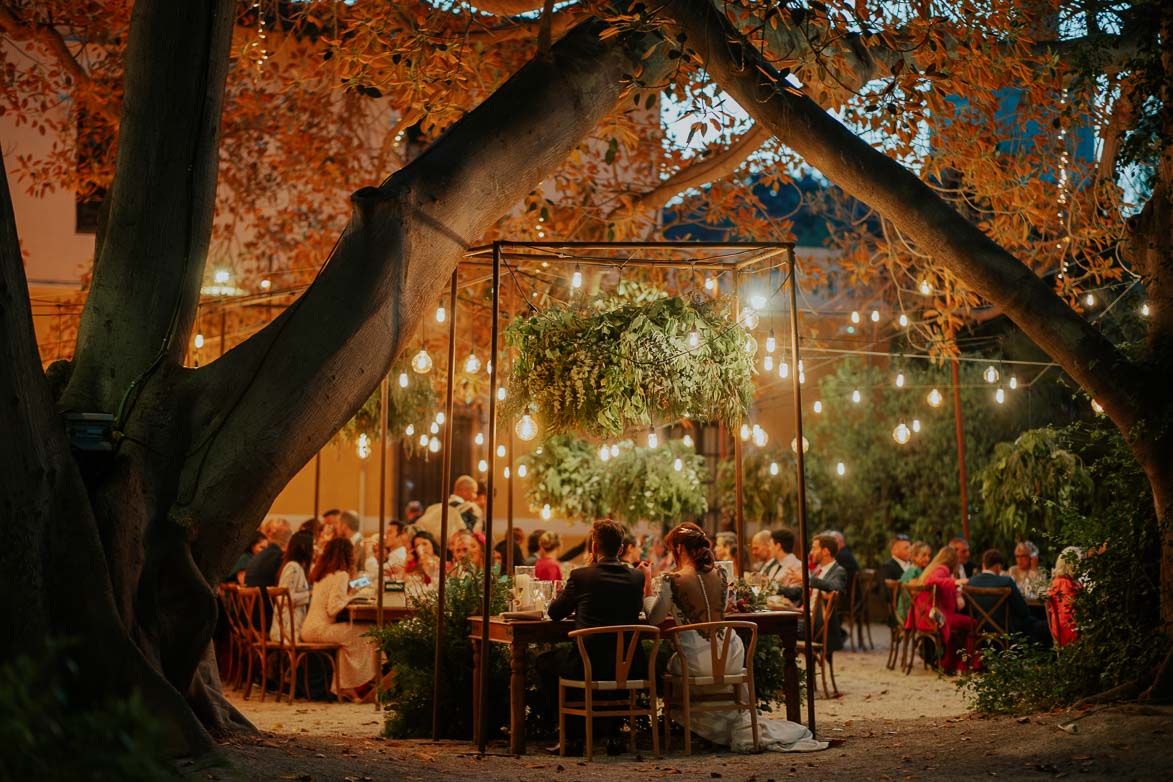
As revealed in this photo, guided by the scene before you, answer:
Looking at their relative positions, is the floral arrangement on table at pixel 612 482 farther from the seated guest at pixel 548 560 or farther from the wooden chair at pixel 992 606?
the wooden chair at pixel 992 606

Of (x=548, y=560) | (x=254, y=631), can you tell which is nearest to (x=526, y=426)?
(x=254, y=631)

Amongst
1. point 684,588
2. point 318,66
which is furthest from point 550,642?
point 318,66

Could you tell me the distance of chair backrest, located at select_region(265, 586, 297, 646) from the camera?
32.0 feet

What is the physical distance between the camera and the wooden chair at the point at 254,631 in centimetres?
996

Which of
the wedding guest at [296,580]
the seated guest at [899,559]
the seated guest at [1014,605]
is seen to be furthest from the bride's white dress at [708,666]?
the seated guest at [899,559]

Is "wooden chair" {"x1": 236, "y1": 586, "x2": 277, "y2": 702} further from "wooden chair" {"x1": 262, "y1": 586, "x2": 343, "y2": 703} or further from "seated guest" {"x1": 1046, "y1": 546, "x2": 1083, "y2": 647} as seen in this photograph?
"seated guest" {"x1": 1046, "y1": 546, "x2": 1083, "y2": 647}

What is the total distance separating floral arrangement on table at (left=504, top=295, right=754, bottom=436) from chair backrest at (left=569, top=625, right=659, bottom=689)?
1.35m

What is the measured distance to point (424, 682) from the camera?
7707 millimetres

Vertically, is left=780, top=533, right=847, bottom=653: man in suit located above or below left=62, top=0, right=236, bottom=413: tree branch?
below

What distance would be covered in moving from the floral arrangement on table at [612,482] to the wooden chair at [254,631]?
3.85m

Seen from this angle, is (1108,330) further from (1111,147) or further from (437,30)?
(437,30)

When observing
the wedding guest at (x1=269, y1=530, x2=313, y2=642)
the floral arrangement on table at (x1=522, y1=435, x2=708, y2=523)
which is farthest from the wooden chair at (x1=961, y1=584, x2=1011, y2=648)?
the wedding guest at (x1=269, y1=530, x2=313, y2=642)

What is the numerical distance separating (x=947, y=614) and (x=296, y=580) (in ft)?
19.0

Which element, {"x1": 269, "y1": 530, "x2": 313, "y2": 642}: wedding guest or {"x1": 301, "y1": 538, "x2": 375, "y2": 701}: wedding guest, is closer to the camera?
{"x1": 301, "y1": 538, "x2": 375, "y2": 701}: wedding guest
